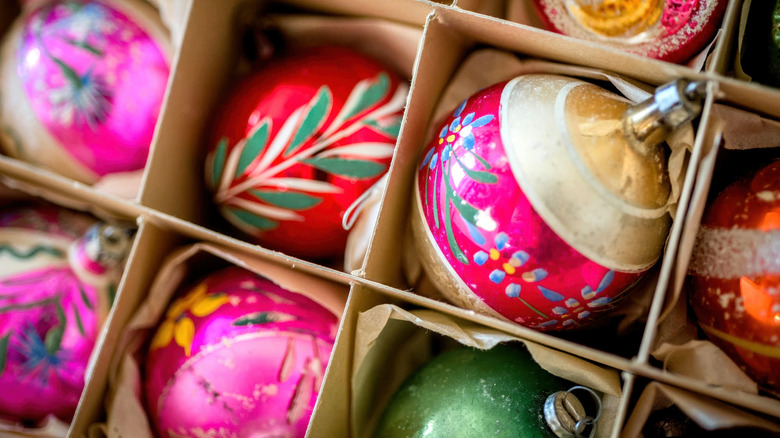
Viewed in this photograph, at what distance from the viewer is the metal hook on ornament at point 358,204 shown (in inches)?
31.8

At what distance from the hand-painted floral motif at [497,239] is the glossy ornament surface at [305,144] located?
0.12 metres

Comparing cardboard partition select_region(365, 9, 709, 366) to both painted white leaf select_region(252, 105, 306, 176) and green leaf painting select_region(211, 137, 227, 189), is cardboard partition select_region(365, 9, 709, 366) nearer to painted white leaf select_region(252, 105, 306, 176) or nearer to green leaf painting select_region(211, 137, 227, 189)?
painted white leaf select_region(252, 105, 306, 176)

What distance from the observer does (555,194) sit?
627 millimetres

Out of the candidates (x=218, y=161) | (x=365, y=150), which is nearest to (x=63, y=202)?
(x=218, y=161)

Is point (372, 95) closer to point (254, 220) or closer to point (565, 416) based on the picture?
point (254, 220)

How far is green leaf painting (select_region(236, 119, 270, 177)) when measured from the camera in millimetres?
786

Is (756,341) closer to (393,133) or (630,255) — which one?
(630,255)

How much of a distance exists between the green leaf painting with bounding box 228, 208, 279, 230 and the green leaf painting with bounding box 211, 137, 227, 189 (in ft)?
0.17

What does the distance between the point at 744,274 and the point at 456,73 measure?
49 centimetres

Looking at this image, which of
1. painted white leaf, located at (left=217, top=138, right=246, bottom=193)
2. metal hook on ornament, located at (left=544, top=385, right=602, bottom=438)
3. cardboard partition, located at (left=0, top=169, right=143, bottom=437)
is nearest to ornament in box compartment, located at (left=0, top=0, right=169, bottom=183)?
cardboard partition, located at (left=0, top=169, right=143, bottom=437)

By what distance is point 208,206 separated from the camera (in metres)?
0.98

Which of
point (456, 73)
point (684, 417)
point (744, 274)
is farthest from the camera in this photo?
point (456, 73)

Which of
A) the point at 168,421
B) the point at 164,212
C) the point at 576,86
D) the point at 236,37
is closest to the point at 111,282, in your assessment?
the point at 164,212

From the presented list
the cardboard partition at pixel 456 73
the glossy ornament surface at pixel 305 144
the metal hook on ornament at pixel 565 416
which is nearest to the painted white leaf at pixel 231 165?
the glossy ornament surface at pixel 305 144
